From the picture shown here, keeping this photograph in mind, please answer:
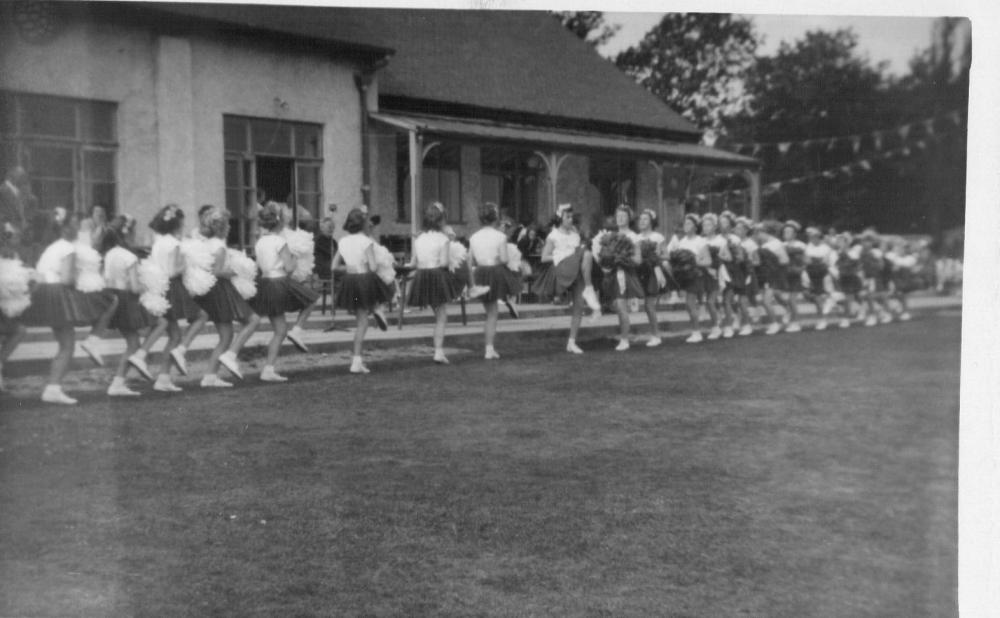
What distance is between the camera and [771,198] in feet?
22.0

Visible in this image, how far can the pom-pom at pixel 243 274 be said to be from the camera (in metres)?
8.18

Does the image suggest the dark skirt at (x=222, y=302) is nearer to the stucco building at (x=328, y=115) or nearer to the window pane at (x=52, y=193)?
the stucco building at (x=328, y=115)

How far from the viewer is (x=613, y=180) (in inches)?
548

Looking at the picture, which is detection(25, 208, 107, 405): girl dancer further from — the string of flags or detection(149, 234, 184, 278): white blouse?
the string of flags

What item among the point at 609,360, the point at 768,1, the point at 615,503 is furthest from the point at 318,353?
the point at 768,1

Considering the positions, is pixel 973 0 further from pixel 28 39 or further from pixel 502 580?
pixel 28 39

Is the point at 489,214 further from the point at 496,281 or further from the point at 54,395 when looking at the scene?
the point at 54,395

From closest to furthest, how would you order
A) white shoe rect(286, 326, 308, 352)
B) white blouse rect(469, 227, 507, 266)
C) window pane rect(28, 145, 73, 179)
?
window pane rect(28, 145, 73, 179), white shoe rect(286, 326, 308, 352), white blouse rect(469, 227, 507, 266)

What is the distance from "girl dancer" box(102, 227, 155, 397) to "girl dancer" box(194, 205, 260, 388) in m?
0.63

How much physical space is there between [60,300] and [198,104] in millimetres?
5533

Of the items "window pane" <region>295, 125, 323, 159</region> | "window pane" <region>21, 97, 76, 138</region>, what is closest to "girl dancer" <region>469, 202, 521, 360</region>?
"window pane" <region>295, 125, 323, 159</region>

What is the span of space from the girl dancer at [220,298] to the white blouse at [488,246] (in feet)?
9.62

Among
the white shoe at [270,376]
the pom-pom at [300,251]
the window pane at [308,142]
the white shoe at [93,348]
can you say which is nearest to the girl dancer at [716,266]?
the window pane at [308,142]

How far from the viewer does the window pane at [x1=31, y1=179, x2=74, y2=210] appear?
553 cm
